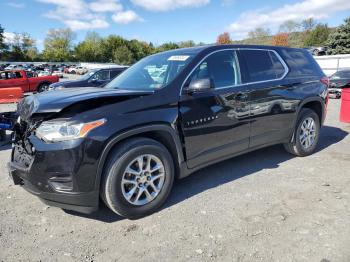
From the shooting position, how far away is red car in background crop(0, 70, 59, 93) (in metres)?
18.0

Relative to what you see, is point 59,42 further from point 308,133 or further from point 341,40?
point 308,133

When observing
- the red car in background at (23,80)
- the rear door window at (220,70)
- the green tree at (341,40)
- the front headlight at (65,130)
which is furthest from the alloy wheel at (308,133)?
the green tree at (341,40)

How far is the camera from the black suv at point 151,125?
305cm

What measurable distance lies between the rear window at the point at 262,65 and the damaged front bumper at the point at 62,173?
2520mm

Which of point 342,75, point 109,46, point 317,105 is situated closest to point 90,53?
point 109,46

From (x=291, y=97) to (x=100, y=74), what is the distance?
1080 cm

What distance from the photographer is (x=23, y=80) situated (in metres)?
18.8

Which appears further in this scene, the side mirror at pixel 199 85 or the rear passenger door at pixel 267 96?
the rear passenger door at pixel 267 96

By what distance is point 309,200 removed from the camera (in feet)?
12.5

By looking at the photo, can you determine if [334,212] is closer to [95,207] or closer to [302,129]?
[302,129]

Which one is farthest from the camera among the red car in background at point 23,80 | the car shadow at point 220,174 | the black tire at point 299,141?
the red car in background at point 23,80

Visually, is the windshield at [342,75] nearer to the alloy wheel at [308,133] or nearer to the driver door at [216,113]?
the alloy wheel at [308,133]

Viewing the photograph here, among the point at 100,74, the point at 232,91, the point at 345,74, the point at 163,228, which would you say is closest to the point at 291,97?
the point at 232,91

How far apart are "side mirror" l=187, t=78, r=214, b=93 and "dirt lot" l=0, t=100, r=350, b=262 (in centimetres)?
133
